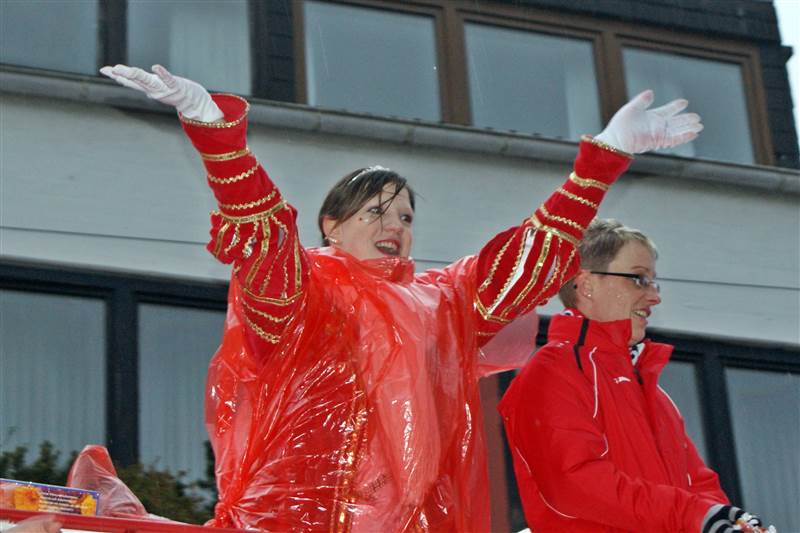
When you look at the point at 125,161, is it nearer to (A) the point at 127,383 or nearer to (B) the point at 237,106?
(A) the point at 127,383

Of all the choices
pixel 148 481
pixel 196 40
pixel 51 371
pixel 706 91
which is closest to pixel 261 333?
pixel 148 481

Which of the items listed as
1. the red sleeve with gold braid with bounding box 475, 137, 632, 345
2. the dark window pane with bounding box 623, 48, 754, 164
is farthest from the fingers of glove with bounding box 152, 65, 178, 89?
the dark window pane with bounding box 623, 48, 754, 164

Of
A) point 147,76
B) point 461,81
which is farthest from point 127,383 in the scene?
point 147,76

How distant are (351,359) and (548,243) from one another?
0.59 metres

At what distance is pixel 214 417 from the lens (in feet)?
11.6

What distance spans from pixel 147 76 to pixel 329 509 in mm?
1049

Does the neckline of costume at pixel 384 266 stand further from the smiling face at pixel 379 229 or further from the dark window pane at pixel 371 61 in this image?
the dark window pane at pixel 371 61

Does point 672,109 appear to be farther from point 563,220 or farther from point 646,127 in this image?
point 563,220

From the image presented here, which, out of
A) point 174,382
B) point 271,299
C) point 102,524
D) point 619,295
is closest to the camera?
point 102,524

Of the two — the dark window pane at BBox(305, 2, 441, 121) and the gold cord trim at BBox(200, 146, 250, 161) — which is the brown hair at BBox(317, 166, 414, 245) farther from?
the dark window pane at BBox(305, 2, 441, 121)

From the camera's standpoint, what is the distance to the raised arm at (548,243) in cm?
363

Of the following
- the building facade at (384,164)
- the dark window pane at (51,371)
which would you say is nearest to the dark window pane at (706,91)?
the building facade at (384,164)

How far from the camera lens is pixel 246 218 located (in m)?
3.26

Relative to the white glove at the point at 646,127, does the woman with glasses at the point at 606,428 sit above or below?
below
